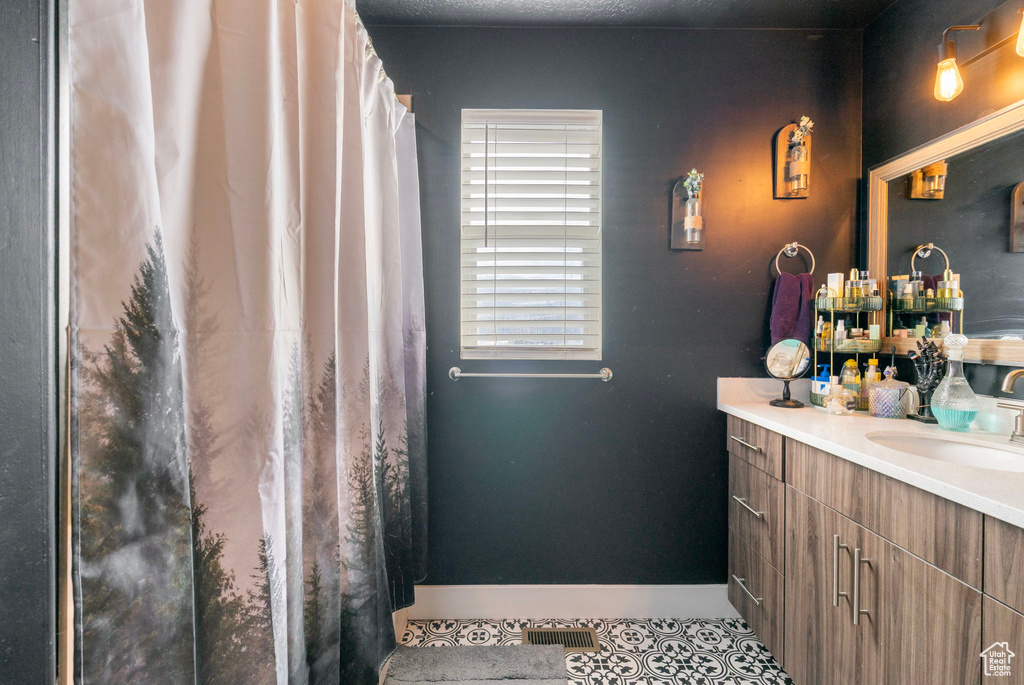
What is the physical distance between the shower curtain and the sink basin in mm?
1546

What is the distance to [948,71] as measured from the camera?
1.42 meters

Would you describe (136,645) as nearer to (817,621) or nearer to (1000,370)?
(817,621)

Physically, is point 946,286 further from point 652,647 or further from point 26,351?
point 26,351

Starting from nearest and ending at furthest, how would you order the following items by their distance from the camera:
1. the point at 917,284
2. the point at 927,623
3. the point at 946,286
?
the point at 927,623
the point at 946,286
the point at 917,284

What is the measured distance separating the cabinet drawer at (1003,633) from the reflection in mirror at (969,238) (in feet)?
2.98

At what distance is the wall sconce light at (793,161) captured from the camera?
1.83 metres

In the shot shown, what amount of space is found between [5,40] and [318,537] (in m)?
0.93

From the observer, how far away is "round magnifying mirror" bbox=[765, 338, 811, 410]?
6.05 ft

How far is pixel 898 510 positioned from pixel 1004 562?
235 millimetres

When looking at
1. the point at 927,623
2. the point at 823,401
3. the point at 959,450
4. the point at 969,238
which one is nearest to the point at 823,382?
the point at 823,401

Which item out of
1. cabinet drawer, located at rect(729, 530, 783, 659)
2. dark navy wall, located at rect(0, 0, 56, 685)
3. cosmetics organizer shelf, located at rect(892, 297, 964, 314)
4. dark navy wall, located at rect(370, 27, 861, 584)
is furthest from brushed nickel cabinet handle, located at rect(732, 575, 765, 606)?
dark navy wall, located at rect(0, 0, 56, 685)

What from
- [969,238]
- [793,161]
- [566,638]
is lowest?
[566,638]

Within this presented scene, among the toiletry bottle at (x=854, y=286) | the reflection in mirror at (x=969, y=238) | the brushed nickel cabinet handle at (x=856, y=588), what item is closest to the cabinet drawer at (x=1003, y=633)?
the brushed nickel cabinet handle at (x=856, y=588)

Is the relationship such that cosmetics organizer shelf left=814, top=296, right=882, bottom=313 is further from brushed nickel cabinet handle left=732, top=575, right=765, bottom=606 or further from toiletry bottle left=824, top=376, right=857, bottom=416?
brushed nickel cabinet handle left=732, top=575, right=765, bottom=606
